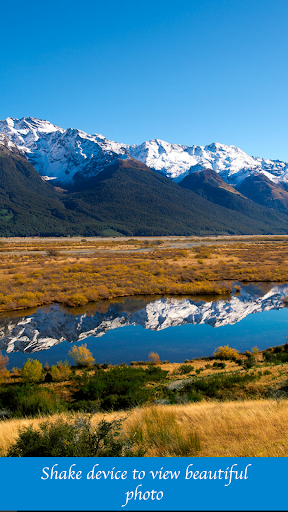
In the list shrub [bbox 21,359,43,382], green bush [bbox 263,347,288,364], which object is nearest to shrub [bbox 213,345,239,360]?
green bush [bbox 263,347,288,364]

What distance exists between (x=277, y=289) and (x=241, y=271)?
30.3ft

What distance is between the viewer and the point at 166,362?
16844 millimetres

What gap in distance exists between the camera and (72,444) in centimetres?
517

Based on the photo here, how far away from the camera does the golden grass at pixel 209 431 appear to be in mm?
5520

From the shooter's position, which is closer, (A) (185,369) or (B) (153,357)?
(A) (185,369)

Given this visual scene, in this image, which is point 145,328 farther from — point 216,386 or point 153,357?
point 216,386

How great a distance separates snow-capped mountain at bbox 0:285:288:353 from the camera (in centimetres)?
2141

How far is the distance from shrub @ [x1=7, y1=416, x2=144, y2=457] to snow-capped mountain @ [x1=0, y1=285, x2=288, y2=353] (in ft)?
48.7

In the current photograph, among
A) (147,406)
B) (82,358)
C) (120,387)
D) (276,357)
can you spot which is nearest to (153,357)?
(82,358)

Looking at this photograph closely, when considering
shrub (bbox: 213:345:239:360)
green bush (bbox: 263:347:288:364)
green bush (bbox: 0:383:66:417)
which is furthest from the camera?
shrub (bbox: 213:345:239:360)

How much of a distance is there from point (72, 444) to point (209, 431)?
2644 millimetres

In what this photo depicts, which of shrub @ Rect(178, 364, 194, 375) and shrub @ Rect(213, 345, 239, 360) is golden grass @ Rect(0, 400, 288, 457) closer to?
shrub @ Rect(178, 364, 194, 375)

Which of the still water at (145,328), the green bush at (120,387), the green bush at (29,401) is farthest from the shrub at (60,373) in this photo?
the still water at (145,328)

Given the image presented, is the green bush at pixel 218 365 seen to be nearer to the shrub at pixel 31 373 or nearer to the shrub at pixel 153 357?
the shrub at pixel 153 357
